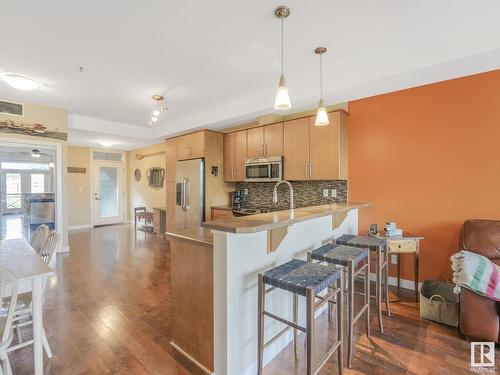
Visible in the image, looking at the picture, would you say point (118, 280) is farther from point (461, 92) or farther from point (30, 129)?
point (461, 92)

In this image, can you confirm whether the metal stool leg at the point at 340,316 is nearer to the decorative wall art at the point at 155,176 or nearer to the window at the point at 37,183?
the window at the point at 37,183

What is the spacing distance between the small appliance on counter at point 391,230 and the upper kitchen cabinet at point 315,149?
0.84 meters

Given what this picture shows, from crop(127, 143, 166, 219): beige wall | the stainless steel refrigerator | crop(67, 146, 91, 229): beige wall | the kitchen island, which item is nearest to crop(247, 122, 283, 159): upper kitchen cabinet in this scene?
the stainless steel refrigerator

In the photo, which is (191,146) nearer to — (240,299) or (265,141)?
(265,141)

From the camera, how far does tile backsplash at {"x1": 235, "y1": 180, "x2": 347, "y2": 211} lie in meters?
3.70

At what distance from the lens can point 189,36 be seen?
94.9 inches

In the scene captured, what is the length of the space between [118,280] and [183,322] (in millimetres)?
2005

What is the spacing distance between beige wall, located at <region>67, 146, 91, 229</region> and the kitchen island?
22.8 ft

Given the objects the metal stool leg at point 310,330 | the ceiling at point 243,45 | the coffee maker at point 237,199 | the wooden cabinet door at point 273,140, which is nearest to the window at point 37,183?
the ceiling at point 243,45

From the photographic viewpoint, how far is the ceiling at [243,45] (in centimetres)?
206

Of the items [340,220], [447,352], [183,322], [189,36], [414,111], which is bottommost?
[447,352]

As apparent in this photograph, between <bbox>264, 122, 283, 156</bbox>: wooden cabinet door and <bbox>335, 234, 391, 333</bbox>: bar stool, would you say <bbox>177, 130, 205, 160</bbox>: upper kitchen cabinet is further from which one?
<bbox>335, 234, 391, 333</bbox>: bar stool

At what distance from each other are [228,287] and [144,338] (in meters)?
1.20

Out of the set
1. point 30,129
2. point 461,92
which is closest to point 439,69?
point 461,92
